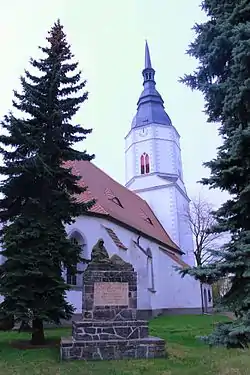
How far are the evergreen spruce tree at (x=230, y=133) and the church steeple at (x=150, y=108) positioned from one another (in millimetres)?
24929

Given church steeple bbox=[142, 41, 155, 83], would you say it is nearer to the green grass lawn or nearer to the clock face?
the clock face

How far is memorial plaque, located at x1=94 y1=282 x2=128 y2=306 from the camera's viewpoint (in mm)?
9258

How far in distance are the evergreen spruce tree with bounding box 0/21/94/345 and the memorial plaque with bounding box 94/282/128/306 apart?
4.63 ft

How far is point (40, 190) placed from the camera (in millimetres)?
11453

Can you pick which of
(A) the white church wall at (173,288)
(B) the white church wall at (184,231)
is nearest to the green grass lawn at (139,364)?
(A) the white church wall at (173,288)

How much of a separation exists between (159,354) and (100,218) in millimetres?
10717

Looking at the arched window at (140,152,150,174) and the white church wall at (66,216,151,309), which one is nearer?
the white church wall at (66,216,151,309)

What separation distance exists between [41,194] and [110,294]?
376 cm

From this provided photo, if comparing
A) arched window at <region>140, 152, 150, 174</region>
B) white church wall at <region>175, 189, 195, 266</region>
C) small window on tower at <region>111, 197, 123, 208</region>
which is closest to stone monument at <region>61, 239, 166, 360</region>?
small window on tower at <region>111, 197, 123, 208</region>

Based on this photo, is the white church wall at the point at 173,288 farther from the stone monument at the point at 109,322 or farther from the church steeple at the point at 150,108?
the stone monument at the point at 109,322

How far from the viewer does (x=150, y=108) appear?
113 feet

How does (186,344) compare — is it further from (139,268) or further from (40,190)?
(139,268)

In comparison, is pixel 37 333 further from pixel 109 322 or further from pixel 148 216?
pixel 148 216

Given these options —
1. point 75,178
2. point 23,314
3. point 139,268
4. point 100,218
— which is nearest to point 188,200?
point 139,268
